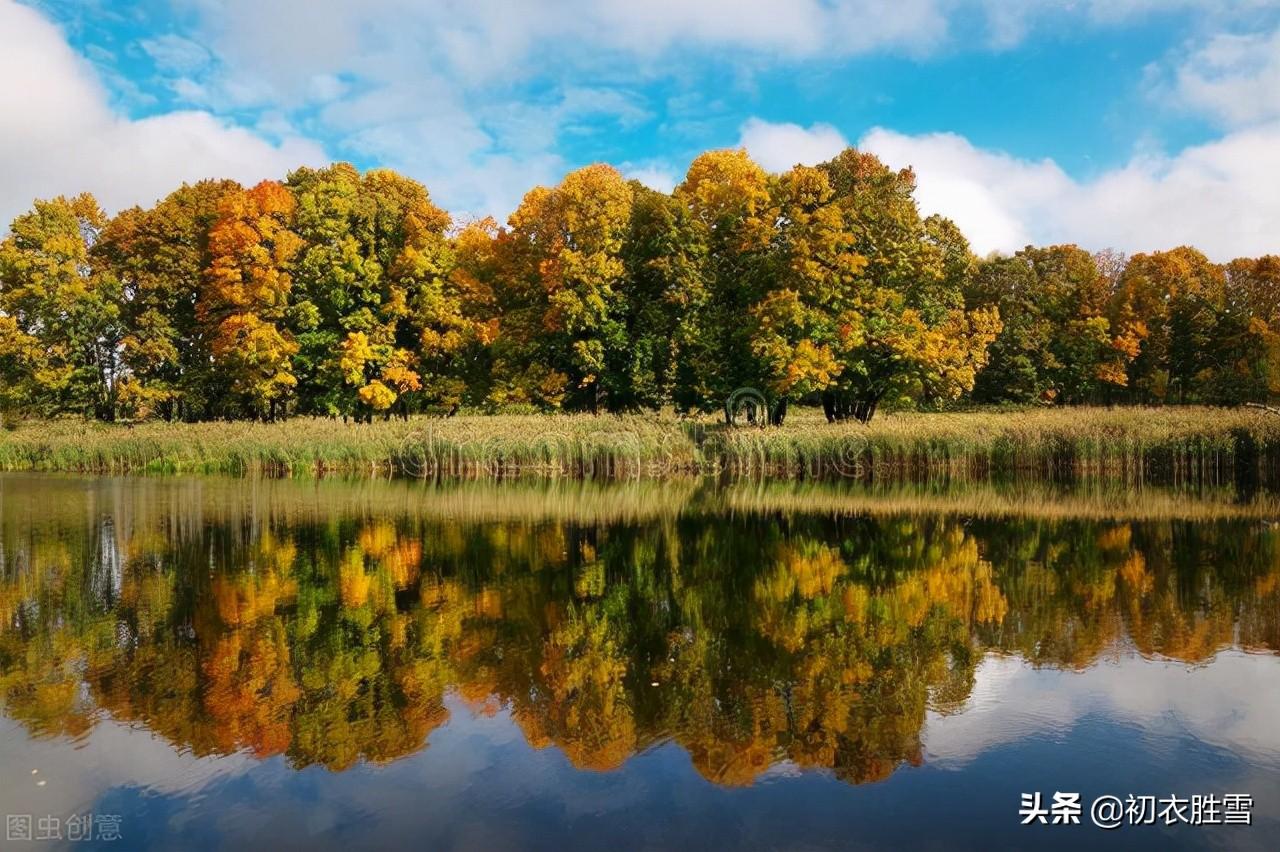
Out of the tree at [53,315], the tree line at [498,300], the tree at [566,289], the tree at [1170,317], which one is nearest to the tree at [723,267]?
the tree line at [498,300]

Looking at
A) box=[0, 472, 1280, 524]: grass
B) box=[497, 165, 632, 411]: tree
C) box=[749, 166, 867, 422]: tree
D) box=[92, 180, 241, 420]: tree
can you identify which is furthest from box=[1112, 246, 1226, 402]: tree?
box=[92, 180, 241, 420]: tree

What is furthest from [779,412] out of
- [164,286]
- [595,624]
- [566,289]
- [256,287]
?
[164,286]

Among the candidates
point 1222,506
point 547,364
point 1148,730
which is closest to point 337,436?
point 547,364

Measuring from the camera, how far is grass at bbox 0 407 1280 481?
2286cm

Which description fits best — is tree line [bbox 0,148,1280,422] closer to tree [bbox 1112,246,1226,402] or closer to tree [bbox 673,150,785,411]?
tree [bbox 673,150,785,411]

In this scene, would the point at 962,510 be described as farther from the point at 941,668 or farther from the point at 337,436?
the point at 337,436

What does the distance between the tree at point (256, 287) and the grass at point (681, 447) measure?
4.35m

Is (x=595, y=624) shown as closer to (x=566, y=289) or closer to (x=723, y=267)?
(x=566, y=289)

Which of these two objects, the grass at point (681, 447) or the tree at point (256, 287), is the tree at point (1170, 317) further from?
the tree at point (256, 287)

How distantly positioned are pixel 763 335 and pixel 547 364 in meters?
9.92

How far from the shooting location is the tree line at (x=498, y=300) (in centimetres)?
2914

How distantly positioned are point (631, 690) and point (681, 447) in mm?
19932

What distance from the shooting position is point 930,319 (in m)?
31.1

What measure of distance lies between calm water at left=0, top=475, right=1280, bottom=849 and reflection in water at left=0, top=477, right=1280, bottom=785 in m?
0.04
